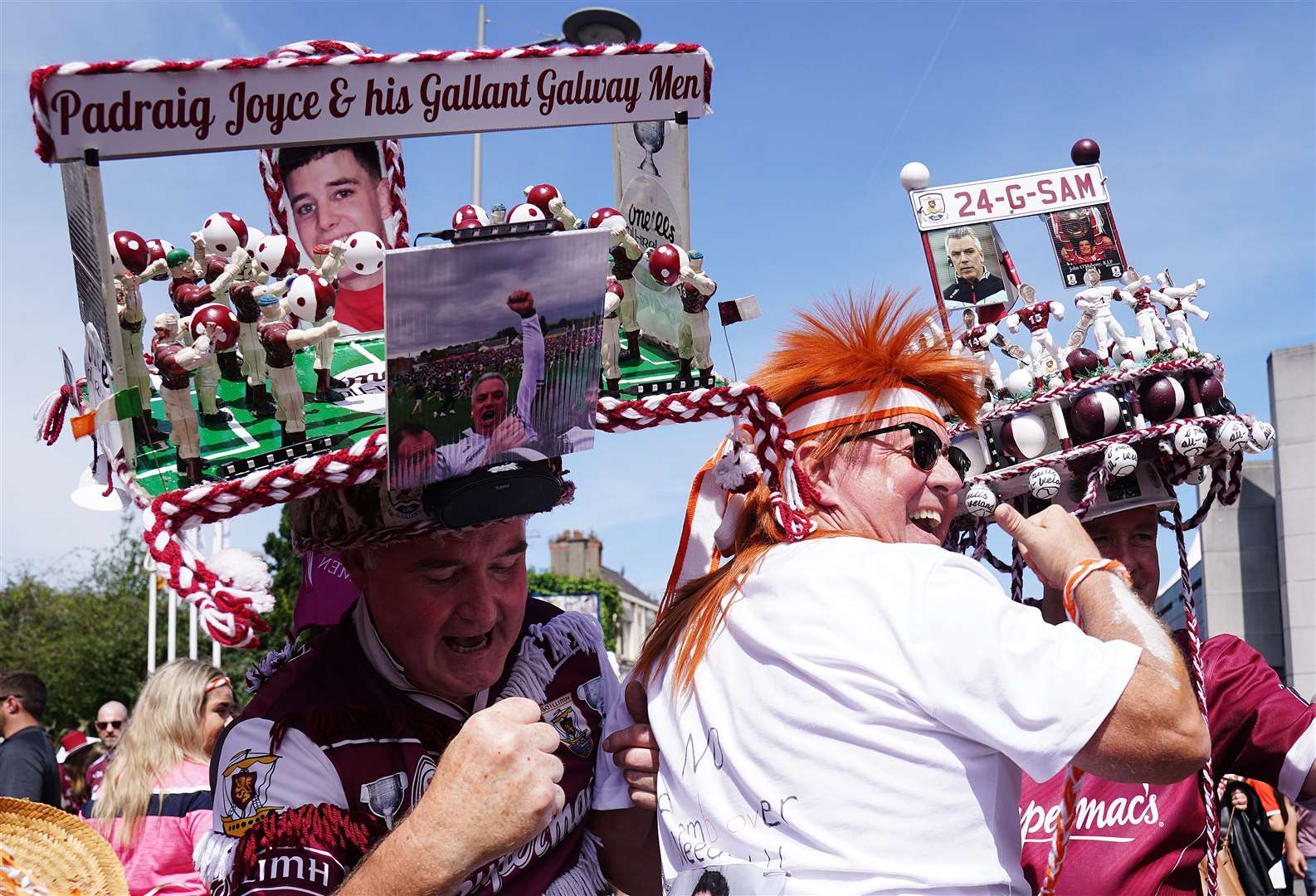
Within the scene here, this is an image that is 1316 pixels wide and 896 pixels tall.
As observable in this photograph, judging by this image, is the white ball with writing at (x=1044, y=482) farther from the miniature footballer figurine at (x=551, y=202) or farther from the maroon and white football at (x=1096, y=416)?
the miniature footballer figurine at (x=551, y=202)

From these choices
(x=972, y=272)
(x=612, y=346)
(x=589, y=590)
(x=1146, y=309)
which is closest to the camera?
(x=612, y=346)

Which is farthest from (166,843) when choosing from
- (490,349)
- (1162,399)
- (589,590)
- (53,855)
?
(589,590)

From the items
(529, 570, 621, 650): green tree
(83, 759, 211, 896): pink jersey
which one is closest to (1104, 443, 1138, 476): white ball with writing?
(83, 759, 211, 896): pink jersey

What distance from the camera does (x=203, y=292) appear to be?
7.00ft

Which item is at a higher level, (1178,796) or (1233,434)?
(1233,434)

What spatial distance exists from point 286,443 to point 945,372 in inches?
55.0

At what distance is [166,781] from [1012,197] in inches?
155

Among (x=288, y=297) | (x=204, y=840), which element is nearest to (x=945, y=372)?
(x=288, y=297)

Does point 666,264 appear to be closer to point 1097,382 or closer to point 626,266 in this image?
point 626,266

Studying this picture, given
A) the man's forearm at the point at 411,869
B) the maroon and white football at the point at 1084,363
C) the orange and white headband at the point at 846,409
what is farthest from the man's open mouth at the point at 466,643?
the maroon and white football at the point at 1084,363

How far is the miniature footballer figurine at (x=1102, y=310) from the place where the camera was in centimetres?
359

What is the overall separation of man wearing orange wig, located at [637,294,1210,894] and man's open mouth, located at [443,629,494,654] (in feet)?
1.15

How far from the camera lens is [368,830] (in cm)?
209

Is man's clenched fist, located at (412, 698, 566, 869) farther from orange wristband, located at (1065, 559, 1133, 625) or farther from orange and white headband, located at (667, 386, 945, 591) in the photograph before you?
orange wristband, located at (1065, 559, 1133, 625)
